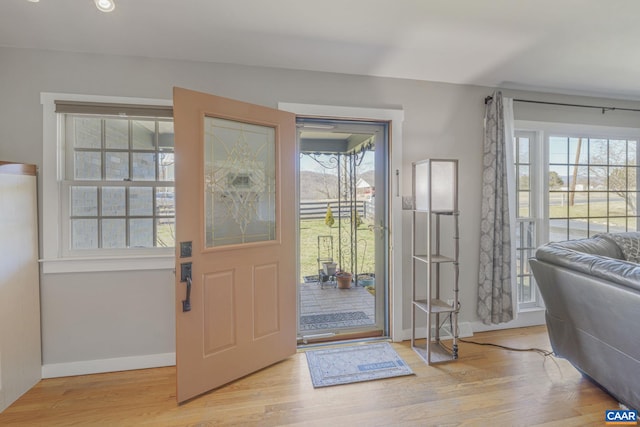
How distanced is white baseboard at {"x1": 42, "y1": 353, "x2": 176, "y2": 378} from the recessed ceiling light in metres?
2.47

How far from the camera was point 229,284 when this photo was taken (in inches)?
86.9

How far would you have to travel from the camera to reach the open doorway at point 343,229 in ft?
9.47

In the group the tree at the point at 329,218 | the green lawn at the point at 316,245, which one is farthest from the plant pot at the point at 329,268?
the tree at the point at 329,218

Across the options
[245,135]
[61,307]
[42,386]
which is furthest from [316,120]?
[42,386]

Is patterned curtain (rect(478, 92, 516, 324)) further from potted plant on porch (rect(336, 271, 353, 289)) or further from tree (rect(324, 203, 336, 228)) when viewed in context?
tree (rect(324, 203, 336, 228))

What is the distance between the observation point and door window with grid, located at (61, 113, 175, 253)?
2.33 m

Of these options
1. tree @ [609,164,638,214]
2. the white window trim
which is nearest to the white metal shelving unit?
tree @ [609,164,638,214]

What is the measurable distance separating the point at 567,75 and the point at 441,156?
136 cm

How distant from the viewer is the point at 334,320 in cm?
321

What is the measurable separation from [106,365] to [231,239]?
1.43m

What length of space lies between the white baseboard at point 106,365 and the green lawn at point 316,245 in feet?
5.62

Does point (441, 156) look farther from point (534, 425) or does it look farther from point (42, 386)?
point (42, 386)

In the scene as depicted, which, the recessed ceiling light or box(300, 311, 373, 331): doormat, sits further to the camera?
box(300, 311, 373, 331): doormat

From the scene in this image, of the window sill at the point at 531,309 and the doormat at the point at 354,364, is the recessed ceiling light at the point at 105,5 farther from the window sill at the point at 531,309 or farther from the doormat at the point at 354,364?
the window sill at the point at 531,309
